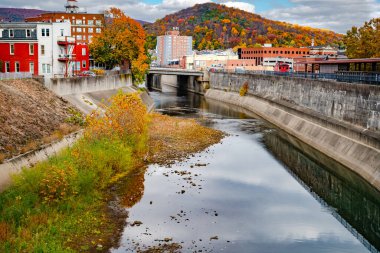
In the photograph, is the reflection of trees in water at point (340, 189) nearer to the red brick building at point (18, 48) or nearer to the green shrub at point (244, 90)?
the red brick building at point (18, 48)

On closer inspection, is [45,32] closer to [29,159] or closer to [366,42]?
[29,159]

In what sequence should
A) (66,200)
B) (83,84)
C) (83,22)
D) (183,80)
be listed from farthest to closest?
(183,80)
(83,22)
(83,84)
(66,200)

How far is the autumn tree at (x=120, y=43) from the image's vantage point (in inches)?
3723

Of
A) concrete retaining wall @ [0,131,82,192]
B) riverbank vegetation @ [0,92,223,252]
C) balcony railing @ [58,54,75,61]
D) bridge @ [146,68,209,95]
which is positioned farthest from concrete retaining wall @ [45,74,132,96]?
bridge @ [146,68,209,95]

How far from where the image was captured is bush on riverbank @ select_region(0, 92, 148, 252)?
25.2 meters

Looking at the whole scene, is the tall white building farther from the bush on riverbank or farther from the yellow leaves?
the bush on riverbank

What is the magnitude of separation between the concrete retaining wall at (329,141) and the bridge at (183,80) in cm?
4784

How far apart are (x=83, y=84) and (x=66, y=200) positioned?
41293mm

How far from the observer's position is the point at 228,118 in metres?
84.1

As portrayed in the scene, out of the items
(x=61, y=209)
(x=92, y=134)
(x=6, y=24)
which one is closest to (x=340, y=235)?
(x=61, y=209)

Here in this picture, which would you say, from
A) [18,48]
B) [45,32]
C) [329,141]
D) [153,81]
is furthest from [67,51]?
[153,81]

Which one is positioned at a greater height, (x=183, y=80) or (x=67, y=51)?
(x=67, y=51)

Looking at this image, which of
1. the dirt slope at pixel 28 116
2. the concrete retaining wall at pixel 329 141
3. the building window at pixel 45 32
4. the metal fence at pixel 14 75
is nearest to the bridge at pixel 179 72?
the concrete retaining wall at pixel 329 141

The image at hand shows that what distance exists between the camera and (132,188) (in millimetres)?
37750
